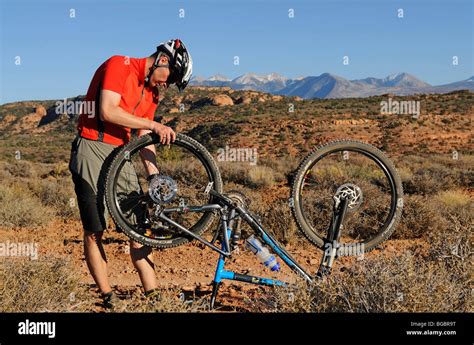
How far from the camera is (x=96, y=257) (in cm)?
450

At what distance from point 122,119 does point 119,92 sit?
0.73 ft

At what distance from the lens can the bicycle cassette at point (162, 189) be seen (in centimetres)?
405

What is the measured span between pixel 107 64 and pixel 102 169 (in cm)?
82

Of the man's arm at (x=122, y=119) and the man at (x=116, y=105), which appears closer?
the man's arm at (x=122, y=119)

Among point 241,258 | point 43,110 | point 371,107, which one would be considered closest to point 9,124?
point 43,110

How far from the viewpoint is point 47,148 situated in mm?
47562

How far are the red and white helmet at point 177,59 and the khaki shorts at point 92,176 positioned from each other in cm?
75

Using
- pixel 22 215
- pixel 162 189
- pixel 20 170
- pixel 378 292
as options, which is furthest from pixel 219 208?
pixel 20 170

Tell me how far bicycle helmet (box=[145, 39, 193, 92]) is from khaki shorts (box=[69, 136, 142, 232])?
0.74 metres

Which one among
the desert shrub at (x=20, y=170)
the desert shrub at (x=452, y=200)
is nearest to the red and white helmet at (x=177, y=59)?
the desert shrub at (x=452, y=200)

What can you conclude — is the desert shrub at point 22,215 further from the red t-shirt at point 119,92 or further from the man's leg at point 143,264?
the red t-shirt at point 119,92

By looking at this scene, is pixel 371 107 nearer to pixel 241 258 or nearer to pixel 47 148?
pixel 47 148

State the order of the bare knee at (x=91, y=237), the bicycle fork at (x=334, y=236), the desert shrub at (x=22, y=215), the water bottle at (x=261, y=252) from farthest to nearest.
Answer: the desert shrub at (x=22, y=215) < the bare knee at (x=91, y=237) < the bicycle fork at (x=334, y=236) < the water bottle at (x=261, y=252)

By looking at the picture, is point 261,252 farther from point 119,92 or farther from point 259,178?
point 259,178
